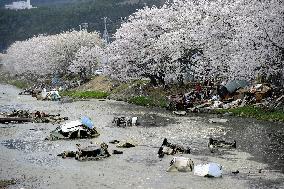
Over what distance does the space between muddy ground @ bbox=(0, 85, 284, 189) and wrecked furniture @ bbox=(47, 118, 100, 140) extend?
43.3 inches

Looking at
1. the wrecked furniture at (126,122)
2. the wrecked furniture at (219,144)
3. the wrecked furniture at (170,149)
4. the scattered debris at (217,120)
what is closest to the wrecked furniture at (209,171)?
the wrecked furniture at (170,149)

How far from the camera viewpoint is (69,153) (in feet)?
102

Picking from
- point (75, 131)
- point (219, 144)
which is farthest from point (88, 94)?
point (219, 144)

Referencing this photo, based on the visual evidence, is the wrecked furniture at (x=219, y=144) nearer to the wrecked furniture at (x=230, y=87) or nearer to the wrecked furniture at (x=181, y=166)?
the wrecked furniture at (x=181, y=166)

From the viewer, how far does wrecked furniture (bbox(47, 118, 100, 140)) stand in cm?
3881

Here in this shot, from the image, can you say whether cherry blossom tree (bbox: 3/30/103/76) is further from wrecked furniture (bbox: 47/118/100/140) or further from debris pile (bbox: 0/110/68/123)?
wrecked furniture (bbox: 47/118/100/140)

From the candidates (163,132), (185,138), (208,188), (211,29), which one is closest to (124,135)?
(163,132)

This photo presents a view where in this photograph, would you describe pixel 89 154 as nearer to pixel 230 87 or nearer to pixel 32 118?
pixel 32 118

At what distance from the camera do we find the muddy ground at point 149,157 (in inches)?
945

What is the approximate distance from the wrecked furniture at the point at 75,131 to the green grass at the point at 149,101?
19.2m

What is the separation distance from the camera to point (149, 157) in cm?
2998

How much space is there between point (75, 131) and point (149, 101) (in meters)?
24.3

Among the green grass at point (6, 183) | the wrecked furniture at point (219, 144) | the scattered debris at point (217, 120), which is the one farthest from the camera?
the scattered debris at point (217, 120)

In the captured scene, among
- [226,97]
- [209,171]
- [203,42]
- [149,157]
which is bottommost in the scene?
[149,157]
